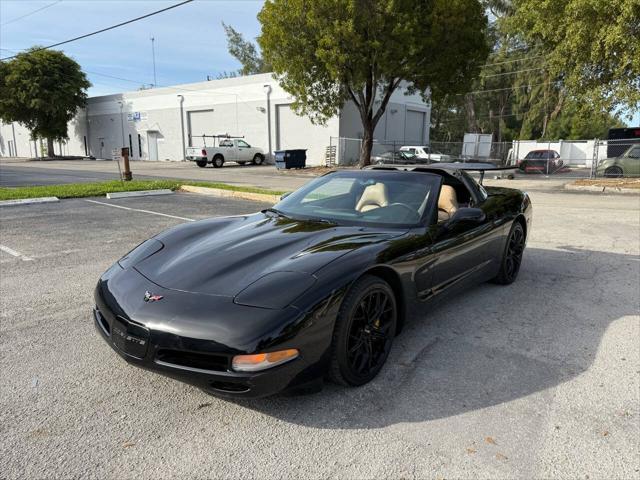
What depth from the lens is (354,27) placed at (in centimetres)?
1955

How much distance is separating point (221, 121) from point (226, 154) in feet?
28.6

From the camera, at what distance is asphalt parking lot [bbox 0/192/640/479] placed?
2201mm

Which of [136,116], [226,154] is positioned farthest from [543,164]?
[136,116]

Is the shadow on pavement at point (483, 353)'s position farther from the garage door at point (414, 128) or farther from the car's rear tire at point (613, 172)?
the garage door at point (414, 128)

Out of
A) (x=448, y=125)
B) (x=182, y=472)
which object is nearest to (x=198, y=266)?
(x=182, y=472)

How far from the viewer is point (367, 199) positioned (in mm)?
4000

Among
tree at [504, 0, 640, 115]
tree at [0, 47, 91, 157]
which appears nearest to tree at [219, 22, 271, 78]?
tree at [0, 47, 91, 157]

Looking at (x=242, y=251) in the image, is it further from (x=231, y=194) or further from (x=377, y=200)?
(x=231, y=194)

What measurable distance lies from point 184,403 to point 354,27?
19647 millimetres

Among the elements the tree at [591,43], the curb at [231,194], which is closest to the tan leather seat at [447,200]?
the curb at [231,194]

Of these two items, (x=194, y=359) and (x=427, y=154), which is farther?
(x=427, y=154)

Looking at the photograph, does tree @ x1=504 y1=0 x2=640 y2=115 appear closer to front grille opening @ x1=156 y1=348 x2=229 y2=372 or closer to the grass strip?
the grass strip

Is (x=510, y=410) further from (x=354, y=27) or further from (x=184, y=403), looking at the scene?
(x=354, y=27)

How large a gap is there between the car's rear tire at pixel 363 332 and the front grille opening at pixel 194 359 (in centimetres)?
64
